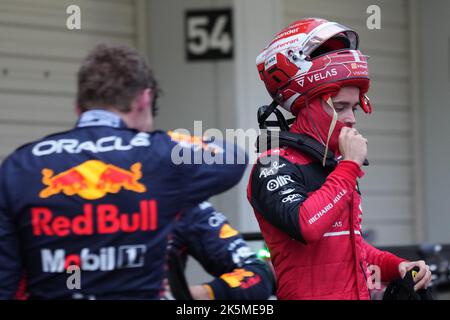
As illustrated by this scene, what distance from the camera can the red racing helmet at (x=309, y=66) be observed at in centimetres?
304

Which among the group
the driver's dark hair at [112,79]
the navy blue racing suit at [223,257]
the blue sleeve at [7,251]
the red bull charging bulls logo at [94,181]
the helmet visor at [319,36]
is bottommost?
the navy blue racing suit at [223,257]

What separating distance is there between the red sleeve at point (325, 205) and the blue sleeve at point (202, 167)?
0.78 feet

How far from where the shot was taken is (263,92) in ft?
24.3

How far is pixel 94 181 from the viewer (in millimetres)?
2658

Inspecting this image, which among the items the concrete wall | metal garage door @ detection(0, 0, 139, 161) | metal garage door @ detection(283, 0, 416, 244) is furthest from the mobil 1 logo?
the concrete wall

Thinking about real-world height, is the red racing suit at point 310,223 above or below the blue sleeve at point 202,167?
below

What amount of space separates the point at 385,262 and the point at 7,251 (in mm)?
1346

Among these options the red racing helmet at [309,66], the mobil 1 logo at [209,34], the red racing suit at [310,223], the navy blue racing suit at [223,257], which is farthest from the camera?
the mobil 1 logo at [209,34]

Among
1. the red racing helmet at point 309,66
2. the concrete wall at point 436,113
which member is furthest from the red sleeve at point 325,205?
the concrete wall at point 436,113

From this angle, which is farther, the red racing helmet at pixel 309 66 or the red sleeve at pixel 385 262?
the red sleeve at pixel 385 262

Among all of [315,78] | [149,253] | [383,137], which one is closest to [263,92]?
[383,137]

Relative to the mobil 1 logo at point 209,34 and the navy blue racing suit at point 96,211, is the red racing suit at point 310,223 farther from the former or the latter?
the mobil 1 logo at point 209,34

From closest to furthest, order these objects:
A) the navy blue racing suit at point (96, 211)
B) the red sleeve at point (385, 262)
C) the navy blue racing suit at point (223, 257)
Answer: the navy blue racing suit at point (96, 211)
the red sleeve at point (385, 262)
the navy blue racing suit at point (223, 257)

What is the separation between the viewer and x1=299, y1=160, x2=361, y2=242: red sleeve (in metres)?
2.74
